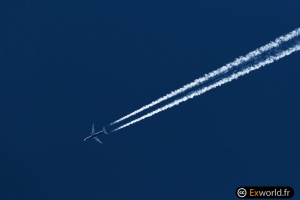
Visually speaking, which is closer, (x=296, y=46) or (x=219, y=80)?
(x=296, y=46)

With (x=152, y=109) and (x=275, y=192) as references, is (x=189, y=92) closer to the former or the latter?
(x=152, y=109)

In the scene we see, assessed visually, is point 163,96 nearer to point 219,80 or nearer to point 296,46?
point 219,80

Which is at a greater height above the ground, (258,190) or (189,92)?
(189,92)

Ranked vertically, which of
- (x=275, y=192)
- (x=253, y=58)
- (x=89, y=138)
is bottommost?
(x=275, y=192)

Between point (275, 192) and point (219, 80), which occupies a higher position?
point (219, 80)

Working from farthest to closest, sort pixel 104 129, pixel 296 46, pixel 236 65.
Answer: pixel 104 129, pixel 236 65, pixel 296 46

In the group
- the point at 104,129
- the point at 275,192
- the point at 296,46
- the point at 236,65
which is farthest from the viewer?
the point at 104,129

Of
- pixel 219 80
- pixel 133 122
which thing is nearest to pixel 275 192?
pixel 219 80

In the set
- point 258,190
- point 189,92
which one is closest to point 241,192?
point 258,190

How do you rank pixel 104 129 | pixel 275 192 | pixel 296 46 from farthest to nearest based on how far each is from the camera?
pixel 104 129 → pixel 275 192 → pixel 296 46
